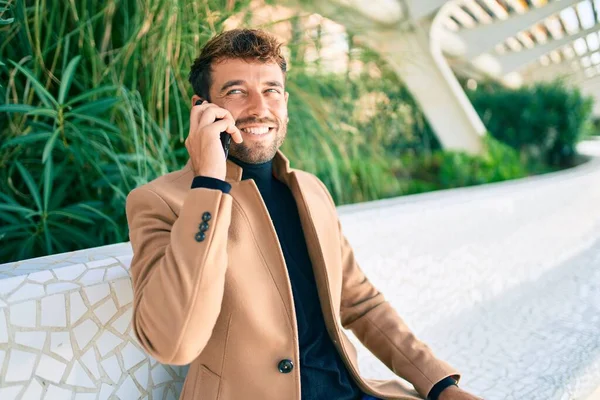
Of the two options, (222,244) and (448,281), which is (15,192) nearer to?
(222,244)

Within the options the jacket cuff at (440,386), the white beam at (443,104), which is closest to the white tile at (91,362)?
the jacket cuff at (440,386)

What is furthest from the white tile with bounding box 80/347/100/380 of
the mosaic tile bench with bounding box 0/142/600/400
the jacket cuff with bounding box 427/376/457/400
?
the jacket cuff with bounding box 427/376/457/400

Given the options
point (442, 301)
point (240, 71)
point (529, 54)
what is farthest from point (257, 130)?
point (529, 54)

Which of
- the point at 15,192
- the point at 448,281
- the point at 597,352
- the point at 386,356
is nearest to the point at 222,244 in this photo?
the point at 386,356

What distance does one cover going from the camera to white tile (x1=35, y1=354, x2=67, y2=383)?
1.36 meters

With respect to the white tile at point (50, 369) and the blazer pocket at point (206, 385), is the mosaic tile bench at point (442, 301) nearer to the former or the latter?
the white tile at point (50, 369)

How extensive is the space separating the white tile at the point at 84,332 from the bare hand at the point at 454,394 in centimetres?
102

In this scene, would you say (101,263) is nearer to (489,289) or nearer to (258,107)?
(258,107)

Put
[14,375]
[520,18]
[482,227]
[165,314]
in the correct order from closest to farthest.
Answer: [165,314] → [14,375] → [482,227] → [520,18]

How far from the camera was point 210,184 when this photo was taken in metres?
1.24

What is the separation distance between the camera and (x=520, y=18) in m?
10.3

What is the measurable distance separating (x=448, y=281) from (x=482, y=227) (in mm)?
868

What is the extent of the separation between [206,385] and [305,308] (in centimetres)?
35

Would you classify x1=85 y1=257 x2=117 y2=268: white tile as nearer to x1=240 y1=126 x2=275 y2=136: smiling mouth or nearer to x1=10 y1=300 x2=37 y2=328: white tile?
x1=10 y1=300 x2=37 y2=328: white tile
